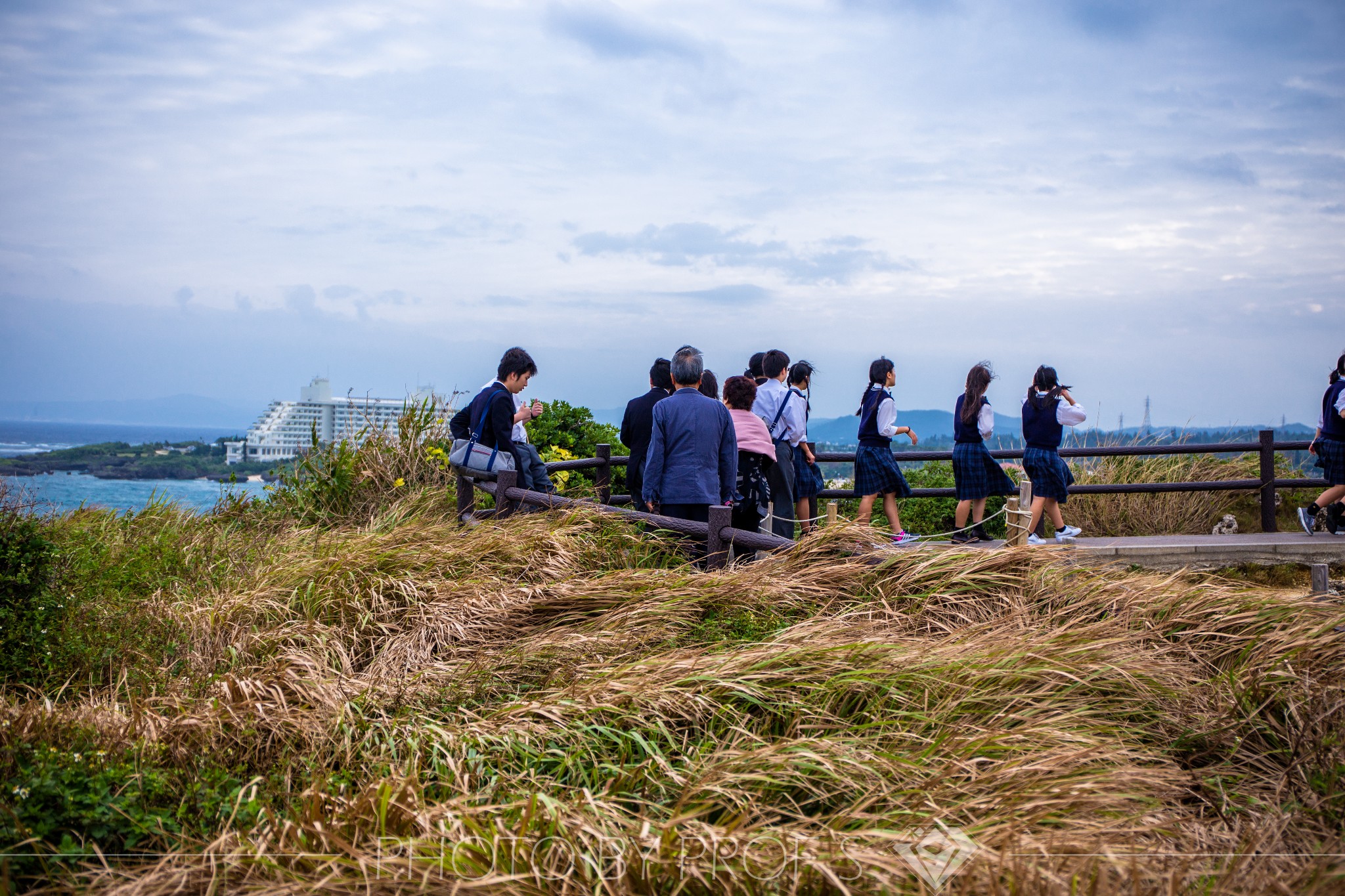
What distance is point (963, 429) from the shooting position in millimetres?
8273

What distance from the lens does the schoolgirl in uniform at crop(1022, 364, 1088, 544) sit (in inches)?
321

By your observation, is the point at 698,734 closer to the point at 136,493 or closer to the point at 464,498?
the point at 464,498

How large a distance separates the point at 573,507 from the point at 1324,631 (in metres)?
4.34

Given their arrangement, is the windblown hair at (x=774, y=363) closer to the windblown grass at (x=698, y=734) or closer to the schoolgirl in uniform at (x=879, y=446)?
the schoolgirl in uniform at (x=879, y=446)

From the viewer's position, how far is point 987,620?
4848mm

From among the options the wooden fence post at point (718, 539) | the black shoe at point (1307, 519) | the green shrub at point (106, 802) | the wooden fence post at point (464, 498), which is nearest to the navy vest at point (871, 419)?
the wooden fence post at point (718, 539)

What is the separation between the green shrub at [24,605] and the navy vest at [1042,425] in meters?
7.40

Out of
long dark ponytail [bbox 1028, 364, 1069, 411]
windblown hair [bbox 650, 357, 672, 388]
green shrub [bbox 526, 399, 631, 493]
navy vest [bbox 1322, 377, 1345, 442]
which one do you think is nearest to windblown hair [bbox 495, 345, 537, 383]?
windblown hair [bbox 650, 357, 672, 388]

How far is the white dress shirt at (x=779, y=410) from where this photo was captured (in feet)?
25.9

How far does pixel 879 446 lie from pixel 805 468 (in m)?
0.69

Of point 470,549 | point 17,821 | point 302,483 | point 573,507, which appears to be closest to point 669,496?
point 573,507

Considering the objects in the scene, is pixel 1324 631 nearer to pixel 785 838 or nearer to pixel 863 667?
pixel 863 667

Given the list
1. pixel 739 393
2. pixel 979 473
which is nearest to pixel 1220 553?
pixel 979 473

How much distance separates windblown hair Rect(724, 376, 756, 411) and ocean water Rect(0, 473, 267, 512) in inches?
232
